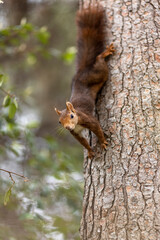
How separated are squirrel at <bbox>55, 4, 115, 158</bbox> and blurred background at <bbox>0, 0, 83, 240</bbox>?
168 millimetres

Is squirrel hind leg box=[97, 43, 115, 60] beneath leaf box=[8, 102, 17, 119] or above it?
above

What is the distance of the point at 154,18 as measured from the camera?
84.9 inches

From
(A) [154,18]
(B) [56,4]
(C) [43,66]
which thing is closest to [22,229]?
(A) [154,18]

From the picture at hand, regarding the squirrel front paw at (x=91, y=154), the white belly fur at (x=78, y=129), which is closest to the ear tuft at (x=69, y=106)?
the white belly fur at (x=78, y=129)

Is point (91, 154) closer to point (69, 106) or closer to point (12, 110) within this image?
point (69, 106)

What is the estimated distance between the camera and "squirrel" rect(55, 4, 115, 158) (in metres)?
2.16

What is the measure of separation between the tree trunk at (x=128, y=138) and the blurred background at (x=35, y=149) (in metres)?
0.46

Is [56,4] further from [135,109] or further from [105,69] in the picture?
[135,109]

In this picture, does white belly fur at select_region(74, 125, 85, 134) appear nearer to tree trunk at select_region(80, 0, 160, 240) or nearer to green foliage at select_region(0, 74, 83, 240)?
tree trunk at select_region(80, 0, 160, 240)

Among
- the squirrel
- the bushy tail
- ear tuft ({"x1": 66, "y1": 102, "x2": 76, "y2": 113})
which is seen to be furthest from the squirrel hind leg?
ear tuft ({"x1": 66, "y1": 102, "x2": 76, "y2": 113})

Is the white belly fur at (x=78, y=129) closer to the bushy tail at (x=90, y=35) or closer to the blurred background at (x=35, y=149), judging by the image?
the blurred background at (x=35, y=149)

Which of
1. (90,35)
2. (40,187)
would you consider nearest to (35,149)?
(40,187)

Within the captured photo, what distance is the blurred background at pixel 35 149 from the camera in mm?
2469

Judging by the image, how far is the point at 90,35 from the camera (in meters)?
2.51
